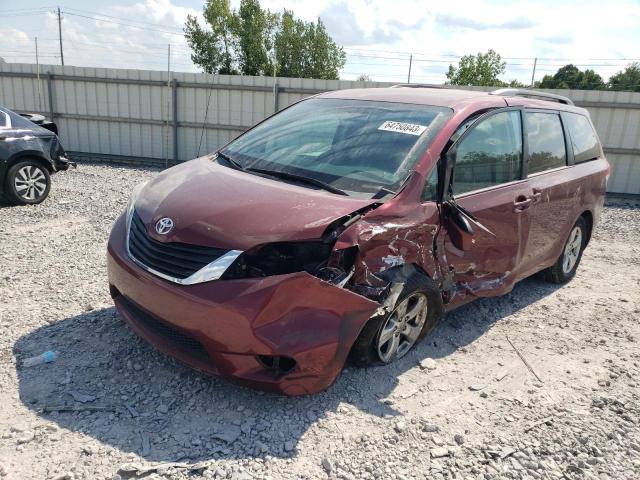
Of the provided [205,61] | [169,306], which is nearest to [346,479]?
[169,306]

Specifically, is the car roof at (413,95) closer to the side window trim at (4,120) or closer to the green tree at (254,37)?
the side window trim at (4,120)

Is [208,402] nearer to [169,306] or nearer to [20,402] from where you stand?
[169,306]

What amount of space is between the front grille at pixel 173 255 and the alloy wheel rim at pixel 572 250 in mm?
3808

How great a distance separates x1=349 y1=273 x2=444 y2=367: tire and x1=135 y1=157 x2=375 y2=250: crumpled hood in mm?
632

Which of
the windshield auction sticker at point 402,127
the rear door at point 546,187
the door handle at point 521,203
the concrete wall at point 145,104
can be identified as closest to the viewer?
the windshield auction sticker at point 402,127

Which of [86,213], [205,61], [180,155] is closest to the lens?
[86,213]

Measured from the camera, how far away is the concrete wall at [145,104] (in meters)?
12.1

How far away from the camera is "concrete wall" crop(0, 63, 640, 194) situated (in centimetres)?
1205

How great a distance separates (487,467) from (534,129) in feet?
9.41

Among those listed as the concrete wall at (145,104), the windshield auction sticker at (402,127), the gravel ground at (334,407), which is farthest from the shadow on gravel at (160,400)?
the concrete wall at (145,104)

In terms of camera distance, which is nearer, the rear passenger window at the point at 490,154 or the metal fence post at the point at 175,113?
the rear passenger window at the point at 490,154

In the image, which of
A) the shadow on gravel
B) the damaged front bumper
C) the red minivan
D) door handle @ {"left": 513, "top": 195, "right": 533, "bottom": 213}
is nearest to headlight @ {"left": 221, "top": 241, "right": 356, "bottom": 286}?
the red minivan

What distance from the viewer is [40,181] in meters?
7.38

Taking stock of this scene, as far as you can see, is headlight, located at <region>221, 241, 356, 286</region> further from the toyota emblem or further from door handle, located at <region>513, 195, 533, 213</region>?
door handle, located at <region>513, 195, 533, 213</region>
